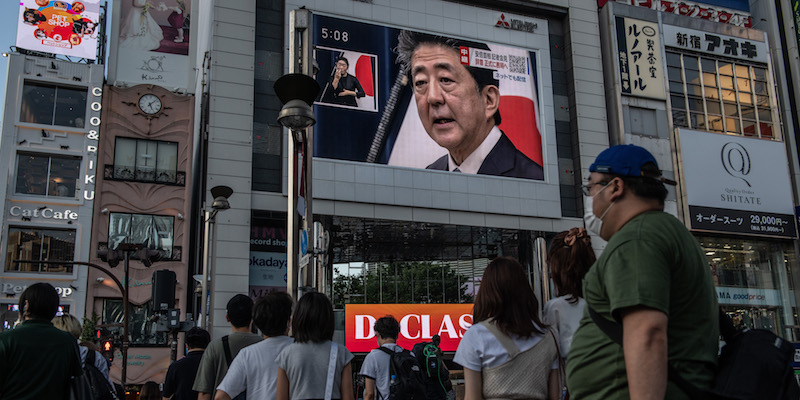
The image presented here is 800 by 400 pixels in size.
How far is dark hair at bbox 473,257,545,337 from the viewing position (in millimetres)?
4055

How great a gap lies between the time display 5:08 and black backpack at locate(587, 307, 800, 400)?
25.4m

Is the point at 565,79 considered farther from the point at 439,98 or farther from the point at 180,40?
the point at 180,40

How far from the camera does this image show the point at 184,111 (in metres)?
33.1

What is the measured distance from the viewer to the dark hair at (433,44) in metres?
28.0

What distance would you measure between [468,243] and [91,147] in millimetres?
16911

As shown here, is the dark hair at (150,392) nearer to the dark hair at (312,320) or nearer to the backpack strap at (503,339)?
the dark hair at (312,320)

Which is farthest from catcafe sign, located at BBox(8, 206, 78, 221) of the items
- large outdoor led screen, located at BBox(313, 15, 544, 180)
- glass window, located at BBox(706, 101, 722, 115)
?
glass window, located at BBox(706, 101, 722, 115)

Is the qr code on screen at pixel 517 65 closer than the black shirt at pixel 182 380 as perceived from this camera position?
No

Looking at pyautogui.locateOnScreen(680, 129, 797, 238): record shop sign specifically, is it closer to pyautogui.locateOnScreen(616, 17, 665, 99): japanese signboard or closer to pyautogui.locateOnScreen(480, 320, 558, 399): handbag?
pyautogui.locateOnScreen(616, 17, 665, 99): japanese signboard

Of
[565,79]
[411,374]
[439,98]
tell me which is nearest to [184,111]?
[439,98]

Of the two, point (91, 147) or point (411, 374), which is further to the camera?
point (91, 147)

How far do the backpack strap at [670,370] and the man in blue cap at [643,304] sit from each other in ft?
0.04

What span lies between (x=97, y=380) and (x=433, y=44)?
23476 millimetres

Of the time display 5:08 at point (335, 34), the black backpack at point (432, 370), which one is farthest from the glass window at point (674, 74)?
the black backpack at point (432, 370)
